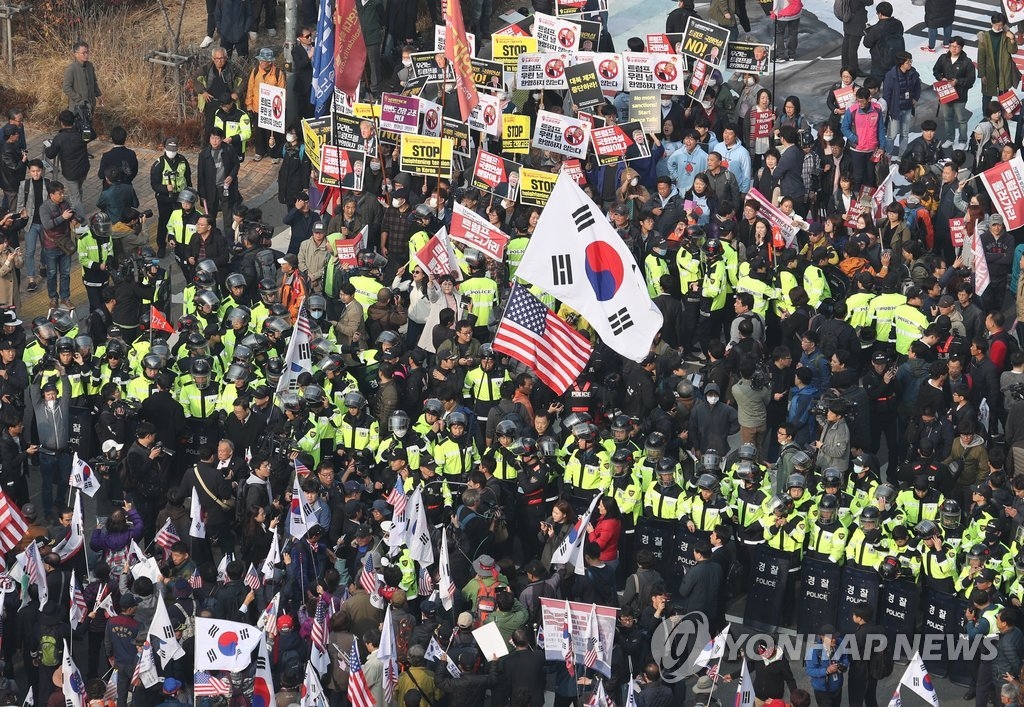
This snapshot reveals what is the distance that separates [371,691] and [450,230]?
8119mm

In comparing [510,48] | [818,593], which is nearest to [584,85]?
[510,48]

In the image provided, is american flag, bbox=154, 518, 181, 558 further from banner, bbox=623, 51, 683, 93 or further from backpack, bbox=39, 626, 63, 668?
banner, bbox=623, 51, 683, 93

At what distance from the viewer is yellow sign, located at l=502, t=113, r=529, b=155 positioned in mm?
30359

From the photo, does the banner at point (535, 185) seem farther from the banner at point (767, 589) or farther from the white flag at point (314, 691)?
the white flag at point (314, 691)

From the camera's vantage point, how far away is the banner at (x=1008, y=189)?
27531 millimetres

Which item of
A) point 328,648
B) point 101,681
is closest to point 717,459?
point 328,648

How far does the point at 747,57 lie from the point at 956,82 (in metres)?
3.02

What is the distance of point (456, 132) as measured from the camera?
99.2 ft

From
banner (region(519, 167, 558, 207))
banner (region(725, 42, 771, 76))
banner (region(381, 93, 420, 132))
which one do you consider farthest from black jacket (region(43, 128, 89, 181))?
banner (region(725, 42, 771, 76))

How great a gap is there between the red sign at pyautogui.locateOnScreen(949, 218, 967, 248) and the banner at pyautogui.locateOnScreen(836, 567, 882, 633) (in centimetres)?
674

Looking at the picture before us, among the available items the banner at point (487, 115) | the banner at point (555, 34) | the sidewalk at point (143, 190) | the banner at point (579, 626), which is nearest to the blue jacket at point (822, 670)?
the banner at point (579, 626)

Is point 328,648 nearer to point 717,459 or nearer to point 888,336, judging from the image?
point 717,459

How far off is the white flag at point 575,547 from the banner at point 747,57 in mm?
10813

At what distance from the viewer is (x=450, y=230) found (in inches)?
1099
